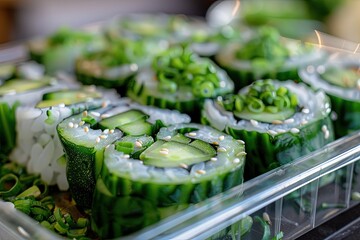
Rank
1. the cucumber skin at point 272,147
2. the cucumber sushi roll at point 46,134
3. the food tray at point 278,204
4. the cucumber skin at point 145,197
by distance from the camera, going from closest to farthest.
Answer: the food tray at point 278,204
the cucumber skin at point 145,197
the cucumber skin at point 272,147
the cucumber sushi roll at point 46,134

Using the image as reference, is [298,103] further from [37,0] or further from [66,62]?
[37,0]

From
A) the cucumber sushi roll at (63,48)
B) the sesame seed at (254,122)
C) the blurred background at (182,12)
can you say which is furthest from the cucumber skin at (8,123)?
the blurred background at (182,12)

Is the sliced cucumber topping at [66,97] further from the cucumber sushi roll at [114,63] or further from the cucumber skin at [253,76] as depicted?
the cucumber skin at [253,76]

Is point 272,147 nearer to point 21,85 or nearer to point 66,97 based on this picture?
point 66,97

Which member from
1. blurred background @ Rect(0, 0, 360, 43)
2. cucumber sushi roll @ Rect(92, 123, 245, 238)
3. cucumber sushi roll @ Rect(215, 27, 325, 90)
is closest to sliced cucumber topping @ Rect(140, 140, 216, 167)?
→ cucumber sushi roll @ Rect(92, 123, 245, 238)

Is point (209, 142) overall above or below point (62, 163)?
above

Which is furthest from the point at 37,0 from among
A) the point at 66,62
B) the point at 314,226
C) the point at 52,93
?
the point at 314,226
